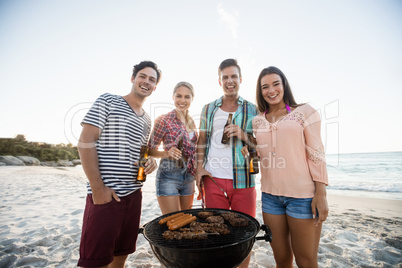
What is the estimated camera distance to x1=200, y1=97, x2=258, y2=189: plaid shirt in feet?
9.23

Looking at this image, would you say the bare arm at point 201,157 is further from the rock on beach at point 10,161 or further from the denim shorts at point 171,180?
the rock on beach at point 10,161

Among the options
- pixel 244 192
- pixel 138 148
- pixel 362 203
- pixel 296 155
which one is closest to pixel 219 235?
pixel 244 192

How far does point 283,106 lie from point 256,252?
3.16 m

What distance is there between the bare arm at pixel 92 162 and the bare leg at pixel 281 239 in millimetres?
2089

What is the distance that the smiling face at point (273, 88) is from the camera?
2.50 metres

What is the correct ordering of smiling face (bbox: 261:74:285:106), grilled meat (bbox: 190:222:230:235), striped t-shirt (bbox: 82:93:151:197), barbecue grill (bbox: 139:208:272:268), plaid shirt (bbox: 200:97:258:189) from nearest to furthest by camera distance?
1. barbecue grill (bbox: 139:208:272:268)
2. grilled meat (bbox: 190:222:230:235)
3. striped t-shirt (bbox: 82:93:151:197)
4. smiling face (bbox: 261:74:285:106)
5. plaid shirt (bbox: 200:97:258:189)

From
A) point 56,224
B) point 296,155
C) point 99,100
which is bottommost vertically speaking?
point 56,224

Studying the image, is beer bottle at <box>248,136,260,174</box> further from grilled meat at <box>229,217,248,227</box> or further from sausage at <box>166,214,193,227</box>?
sausage at <box>166,214,193,227</box>

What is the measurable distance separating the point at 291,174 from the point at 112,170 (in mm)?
2214

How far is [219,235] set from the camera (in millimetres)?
1805

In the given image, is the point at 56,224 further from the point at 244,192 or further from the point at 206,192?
the point at 244,192

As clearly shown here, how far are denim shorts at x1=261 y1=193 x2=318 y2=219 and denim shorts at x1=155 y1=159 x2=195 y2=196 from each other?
138 cm

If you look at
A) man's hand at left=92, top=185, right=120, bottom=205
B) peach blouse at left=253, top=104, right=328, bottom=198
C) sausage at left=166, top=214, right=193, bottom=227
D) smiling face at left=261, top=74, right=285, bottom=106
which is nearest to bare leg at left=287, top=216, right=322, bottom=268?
peach blouse at left=253, top=104, right=328, bottom=198

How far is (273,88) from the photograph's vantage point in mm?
2510
